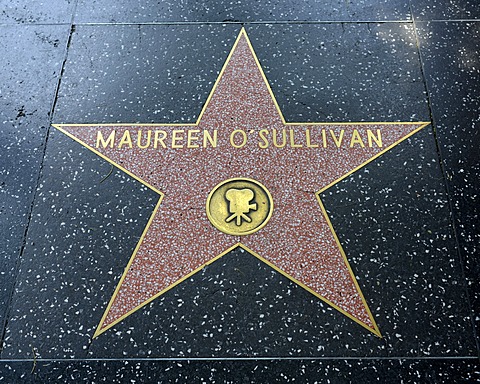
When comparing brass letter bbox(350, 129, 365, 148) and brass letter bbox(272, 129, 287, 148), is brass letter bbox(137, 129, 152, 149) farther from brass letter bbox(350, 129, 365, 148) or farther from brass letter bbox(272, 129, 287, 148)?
brass letter bbox(350, 129, 365, 148)

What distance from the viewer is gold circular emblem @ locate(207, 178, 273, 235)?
5.51ft

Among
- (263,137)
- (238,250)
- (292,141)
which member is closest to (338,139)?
(292,141)

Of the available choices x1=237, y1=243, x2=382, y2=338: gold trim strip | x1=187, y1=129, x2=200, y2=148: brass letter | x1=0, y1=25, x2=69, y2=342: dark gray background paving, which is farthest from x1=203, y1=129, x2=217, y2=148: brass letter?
x1=0, y1=25, x2=69, y2=342: dark gray background paving

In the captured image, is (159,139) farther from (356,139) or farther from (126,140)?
(356,139)

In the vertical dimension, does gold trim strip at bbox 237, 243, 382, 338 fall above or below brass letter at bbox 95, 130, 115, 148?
below

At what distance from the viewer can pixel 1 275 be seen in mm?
1632

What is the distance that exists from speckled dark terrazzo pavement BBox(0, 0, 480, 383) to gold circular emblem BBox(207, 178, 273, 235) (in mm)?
109

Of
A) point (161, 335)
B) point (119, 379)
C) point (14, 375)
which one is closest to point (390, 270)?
point (161, 335)

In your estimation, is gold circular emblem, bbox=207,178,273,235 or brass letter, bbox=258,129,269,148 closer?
gold circular emblem, bbox=207,178,273,235

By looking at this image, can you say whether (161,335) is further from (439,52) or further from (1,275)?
(439,52)

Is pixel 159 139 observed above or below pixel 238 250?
above

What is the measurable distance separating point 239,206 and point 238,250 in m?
0.17

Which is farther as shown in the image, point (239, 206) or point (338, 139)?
point (338, 139)

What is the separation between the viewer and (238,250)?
1642 mm
